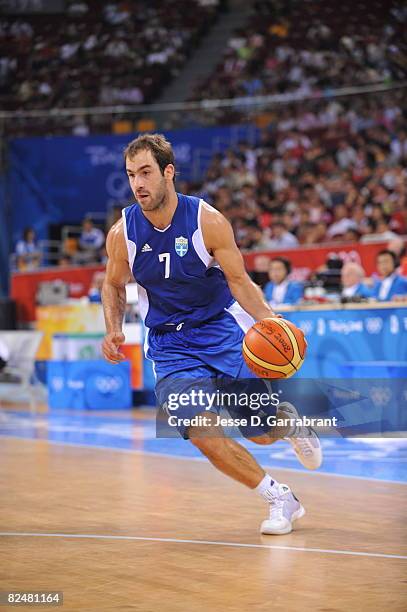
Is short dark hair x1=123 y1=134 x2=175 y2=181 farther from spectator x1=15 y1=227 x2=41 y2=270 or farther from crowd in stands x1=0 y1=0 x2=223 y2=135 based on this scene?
crowd in stands x1=0 y1=0 x2=223 y2=135

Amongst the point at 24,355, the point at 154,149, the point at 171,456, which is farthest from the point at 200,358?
the point at 24,355

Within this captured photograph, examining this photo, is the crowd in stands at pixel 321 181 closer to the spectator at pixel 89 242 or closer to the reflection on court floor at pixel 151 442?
the spectator at pixel 89 242

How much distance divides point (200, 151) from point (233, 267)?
661 inches

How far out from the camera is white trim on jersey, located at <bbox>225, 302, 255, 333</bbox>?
5.65 meters

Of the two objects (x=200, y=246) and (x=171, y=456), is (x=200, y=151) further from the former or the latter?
(x=200, y=246)

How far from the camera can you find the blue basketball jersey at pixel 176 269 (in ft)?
17.6

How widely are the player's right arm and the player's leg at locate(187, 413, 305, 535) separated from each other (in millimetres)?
642

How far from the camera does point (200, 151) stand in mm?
21797

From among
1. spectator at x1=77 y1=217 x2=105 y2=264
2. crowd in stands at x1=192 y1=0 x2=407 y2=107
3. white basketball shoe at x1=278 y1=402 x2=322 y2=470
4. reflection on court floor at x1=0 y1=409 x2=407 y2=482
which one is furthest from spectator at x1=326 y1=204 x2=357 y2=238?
white basketball shoe at x1=278 y1=402 x2=322 y2=470

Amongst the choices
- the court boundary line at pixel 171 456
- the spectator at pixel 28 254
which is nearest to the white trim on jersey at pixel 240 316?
the court boundary line at pixel 171 456

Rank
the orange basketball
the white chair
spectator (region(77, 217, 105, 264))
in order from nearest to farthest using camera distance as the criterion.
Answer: the orange basketball, the white chair, spectator (region(77, 217, 105, 264))

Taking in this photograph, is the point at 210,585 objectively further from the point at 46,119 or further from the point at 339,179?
→ the point at 46,119

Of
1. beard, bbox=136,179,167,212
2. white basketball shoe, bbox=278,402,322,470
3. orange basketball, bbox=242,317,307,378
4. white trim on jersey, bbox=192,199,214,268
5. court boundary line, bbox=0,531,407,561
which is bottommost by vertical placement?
court boundary line, bbox=0,531,407,561

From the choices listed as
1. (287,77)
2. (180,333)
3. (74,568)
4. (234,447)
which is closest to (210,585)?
(74,568)
